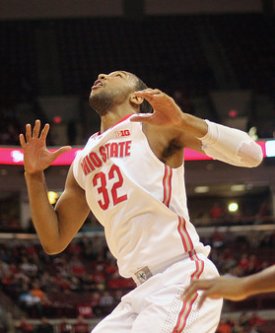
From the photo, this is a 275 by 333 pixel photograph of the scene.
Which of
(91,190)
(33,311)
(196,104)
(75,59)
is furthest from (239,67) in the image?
(91,190)

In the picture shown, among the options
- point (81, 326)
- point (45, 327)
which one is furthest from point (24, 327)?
point (81, 326)

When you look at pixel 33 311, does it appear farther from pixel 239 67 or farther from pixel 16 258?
pixel 239 67

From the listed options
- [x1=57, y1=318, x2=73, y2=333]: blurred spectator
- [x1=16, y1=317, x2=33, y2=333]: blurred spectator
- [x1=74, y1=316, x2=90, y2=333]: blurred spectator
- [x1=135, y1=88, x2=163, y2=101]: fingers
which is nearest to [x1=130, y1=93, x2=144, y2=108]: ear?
[x1=135, y1=88, x2=163, y2=101]: fingers

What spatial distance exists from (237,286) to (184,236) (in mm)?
1071

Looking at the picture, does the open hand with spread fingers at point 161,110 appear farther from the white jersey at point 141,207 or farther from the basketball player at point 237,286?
the basketball player at point 237,286

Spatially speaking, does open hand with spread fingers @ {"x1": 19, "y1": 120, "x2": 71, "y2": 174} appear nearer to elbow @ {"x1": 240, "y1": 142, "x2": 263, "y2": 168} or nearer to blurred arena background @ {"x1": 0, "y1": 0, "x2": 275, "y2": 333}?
elbow @ {"x1": 240, "y1": 142, "x2": 263, "y2": 168}

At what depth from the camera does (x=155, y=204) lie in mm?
3469

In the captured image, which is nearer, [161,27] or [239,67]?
[239,67]

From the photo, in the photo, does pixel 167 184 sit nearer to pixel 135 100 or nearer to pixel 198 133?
pixel 198 133

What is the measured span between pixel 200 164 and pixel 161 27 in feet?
19.1

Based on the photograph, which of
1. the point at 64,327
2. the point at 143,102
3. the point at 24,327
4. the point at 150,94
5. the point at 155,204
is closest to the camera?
the point at 150,94

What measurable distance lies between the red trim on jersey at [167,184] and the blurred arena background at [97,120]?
405 inches

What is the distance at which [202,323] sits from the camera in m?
3.35

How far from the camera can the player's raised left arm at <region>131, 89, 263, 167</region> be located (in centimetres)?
326
